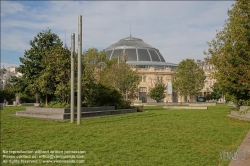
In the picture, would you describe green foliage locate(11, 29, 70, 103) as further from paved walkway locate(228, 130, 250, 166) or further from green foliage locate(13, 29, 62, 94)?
paved walkway locate(228, 130, 250, 166)

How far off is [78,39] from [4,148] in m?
8.35

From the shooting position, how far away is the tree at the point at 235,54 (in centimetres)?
1532

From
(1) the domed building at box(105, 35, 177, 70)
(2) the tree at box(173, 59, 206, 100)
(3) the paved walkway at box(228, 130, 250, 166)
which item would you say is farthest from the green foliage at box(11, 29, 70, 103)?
(1) the domed building at box(105, 35, 177, 70)


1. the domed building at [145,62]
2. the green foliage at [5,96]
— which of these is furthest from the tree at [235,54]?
the domed building at [145,62]

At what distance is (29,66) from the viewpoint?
21.5m

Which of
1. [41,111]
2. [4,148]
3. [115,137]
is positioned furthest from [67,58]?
[4,148]

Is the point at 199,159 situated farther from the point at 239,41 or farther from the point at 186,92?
the point at 186,92

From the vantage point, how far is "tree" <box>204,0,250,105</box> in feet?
50.3

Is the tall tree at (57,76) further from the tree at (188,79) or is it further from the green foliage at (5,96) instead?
the tree at (188,79)

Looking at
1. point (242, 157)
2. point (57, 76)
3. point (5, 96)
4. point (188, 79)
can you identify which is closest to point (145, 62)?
point (188, 79)

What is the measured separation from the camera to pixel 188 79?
177 ft

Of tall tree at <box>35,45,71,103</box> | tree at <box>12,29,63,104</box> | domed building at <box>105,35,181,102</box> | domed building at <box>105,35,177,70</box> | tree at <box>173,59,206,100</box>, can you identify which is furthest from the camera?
domed building at <box>105,35,177,70</box>

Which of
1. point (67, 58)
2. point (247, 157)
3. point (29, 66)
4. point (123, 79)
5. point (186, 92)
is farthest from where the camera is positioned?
point (186, 92)

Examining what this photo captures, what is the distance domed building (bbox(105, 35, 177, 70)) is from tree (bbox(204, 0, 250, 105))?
6701 cm
